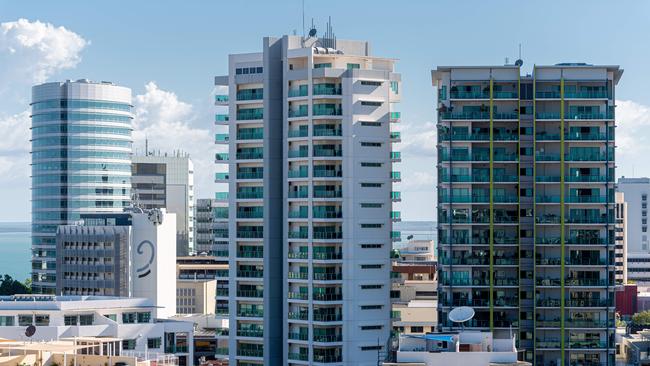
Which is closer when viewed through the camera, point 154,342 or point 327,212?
point 154,342

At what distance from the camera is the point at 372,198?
402 feet

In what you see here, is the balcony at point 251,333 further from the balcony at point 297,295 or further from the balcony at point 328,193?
the balcony at point 328,193

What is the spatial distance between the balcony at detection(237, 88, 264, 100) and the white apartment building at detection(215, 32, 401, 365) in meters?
0.11

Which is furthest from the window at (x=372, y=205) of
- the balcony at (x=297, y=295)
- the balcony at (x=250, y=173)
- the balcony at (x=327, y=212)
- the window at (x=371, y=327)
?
the window at (x=371, y=327)

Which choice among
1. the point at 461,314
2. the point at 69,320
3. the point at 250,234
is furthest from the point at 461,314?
the point at 69,320

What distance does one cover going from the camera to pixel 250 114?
412ft

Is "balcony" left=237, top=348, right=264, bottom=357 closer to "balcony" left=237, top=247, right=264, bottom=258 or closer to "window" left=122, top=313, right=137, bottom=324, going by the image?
"balcony" left=237, top=247, right=264, bottom=258

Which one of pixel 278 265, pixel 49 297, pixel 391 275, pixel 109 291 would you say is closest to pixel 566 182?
pixel 391 275

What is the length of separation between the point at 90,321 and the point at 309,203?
21603 millimetres

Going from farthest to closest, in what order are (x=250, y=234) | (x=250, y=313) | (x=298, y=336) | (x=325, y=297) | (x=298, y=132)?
1. (x=250, y=234)
2. (x=250, y=313)
3. (x=298, y=132)
4. (x=298, y=336)
5. (x=325, y=297)

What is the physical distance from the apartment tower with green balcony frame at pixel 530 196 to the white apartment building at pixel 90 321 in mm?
25231

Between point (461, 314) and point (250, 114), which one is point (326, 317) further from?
point (250, 114)

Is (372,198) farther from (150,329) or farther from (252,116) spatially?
(150,329)

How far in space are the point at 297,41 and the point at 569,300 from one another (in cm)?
3365
